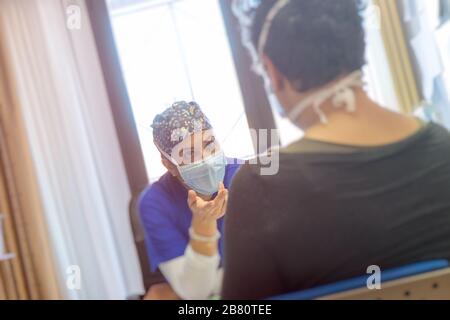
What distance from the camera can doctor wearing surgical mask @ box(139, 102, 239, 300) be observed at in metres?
1.04

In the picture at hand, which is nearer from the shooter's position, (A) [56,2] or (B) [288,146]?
(B) [288,146]

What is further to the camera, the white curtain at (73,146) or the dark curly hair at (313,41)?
the white curtain at (73,146)

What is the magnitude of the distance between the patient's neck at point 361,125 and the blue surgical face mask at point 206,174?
210mm

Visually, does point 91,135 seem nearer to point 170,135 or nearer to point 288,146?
point 170,135

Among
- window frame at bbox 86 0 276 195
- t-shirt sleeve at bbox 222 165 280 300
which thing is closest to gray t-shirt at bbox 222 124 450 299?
t-shirt sleeve at bbox 222 165 280 300

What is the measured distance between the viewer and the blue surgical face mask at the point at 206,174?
105 cm

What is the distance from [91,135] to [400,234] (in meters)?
0.76

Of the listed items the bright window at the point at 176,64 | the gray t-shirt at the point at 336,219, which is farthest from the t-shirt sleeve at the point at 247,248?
the bright window at the point at 176,64

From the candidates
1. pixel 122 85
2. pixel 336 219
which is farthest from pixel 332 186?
pixel 122 85

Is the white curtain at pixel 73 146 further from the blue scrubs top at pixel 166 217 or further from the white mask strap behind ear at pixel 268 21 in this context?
the white mask strap behind ear at pixel 268 21

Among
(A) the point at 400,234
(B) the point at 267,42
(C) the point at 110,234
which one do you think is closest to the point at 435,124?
(A) the point at 400,234

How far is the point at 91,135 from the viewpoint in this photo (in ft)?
3.73

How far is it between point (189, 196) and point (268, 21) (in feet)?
1.42

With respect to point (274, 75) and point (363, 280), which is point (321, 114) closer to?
point (274, 75)
